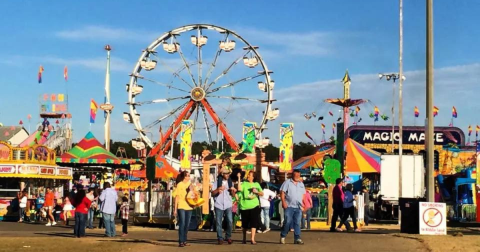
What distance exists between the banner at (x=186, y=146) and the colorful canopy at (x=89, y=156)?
510 cm

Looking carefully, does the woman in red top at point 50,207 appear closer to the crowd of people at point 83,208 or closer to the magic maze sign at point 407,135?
the crowd of people at point 83,208

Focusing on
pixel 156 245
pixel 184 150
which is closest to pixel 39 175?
pixel 184 150

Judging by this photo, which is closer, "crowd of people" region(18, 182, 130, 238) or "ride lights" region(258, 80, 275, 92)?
"crowd of people" region(18, 182, 130, 238)

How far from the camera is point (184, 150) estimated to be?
2906cm

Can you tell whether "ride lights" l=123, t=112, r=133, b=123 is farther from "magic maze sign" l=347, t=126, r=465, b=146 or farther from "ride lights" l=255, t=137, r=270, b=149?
"magic maze sign" l=347, t=126, r=465, b=146

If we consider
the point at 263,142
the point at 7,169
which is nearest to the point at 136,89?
the point at 263,142

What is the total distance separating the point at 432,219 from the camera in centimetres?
1775

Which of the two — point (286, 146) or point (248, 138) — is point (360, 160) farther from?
point (286, 146)

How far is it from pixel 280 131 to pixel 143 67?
22.7 m

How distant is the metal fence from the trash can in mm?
7668

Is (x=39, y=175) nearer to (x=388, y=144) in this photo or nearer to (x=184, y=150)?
(x=184, y=150)

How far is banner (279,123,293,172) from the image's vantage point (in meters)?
25.8

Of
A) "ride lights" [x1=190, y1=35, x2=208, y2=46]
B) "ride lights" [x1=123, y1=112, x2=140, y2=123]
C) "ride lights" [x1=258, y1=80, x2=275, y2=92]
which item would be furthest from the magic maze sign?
"ride lights" [x1=123, y1=112, x2=140, y2=123]

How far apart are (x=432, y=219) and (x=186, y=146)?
13.4 meters
